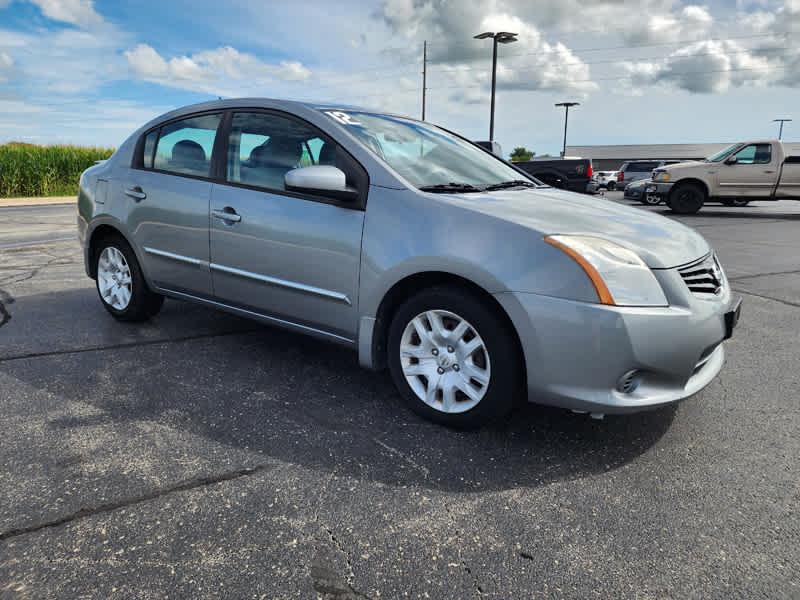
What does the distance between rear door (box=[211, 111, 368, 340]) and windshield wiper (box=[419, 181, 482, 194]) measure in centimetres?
34

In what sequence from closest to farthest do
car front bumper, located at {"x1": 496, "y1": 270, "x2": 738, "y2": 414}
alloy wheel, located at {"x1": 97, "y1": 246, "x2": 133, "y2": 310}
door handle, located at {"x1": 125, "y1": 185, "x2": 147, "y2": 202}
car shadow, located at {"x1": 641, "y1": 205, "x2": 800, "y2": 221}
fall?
1. car front bumper, located at {"x1": 496, "y1": 270, "x2": 738, "y2": 414}
2. door handle, located at {"x1": 125, "y1": 185, "x2": 147, "y2": 202}
3. alloy wheel, located at {"x1": 97, "y1": 246, "x2": 133, "y2": 310}
4. car shadow, located at {"x1": 641, "y1": 205, "x2": 800, "y2": 221}

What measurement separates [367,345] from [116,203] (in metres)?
2.52

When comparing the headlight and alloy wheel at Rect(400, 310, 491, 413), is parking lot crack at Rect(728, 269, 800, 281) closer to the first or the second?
the headlight

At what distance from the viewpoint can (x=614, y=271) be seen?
2.58 meters

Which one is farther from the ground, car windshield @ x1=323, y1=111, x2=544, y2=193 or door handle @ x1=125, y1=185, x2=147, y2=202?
car windshield @ x1=323, y1=111, x2=544, y2=193

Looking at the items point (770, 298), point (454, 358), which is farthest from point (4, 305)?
point (770, 298)

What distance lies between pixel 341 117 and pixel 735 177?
50.3 ft

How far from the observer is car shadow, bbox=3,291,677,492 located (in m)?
2.68

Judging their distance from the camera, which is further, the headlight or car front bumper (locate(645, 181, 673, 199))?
car front bumper (locate(645, 181, 673, 199))

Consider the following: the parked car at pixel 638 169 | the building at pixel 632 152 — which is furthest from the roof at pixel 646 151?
the parked car at pixel 638 169

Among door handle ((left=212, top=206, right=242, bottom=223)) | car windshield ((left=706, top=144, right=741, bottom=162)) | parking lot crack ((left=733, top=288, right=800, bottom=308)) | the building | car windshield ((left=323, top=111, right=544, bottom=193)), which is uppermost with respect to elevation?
the building

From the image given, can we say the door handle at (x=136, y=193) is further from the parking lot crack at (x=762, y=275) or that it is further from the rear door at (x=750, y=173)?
the rear door at (x=750, y=173)

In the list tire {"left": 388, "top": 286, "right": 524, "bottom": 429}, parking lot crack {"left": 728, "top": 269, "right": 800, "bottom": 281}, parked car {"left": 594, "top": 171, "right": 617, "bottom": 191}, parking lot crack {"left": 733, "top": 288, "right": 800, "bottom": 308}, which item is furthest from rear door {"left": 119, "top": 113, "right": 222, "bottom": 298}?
parked car {"left": 594, "top": 171, "right": 617, "bottom": 191}

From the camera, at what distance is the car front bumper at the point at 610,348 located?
2.53m
